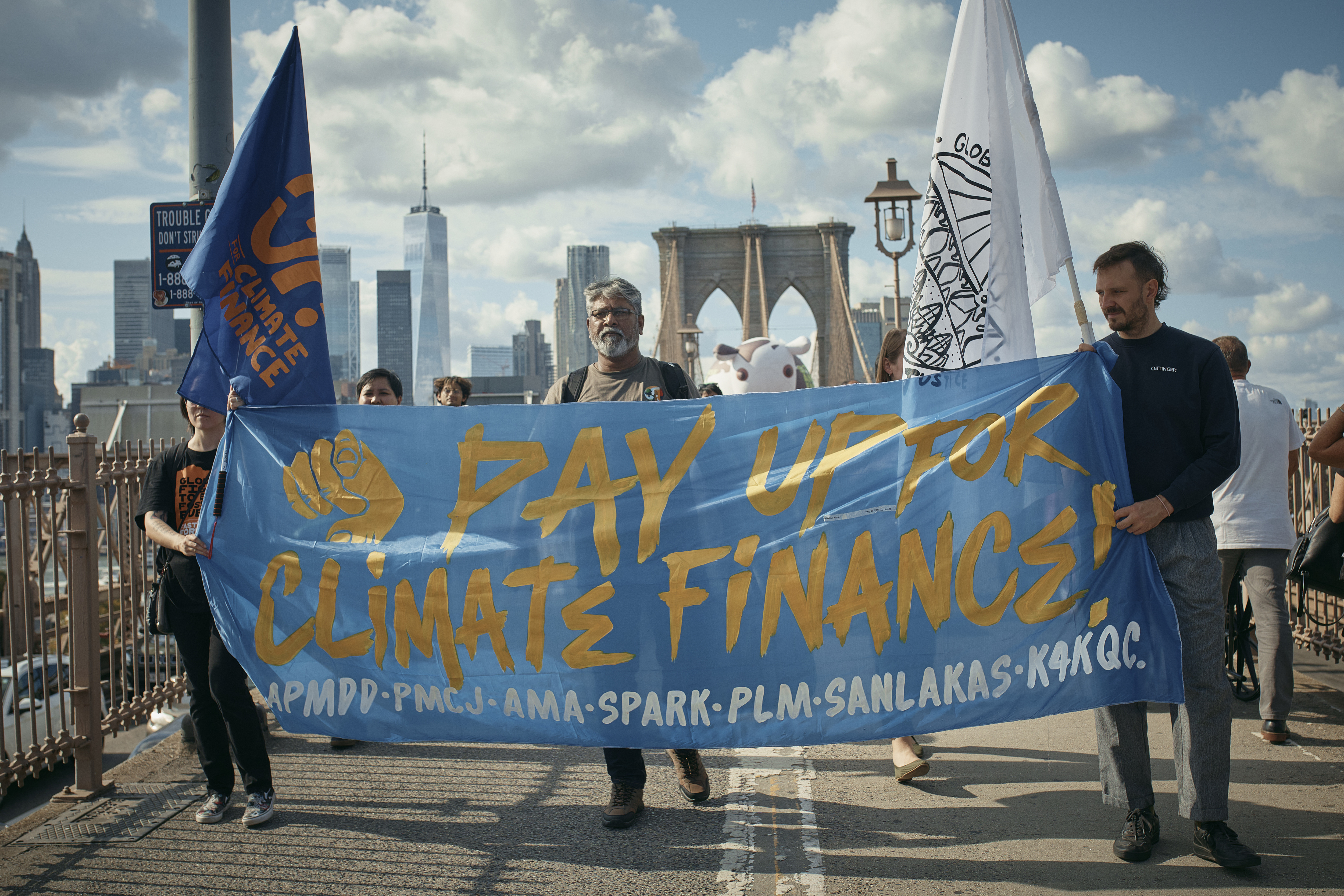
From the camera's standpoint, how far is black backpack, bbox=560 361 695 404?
3.58 metres

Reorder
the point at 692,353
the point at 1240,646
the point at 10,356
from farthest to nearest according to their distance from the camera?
the point at 10,356 → the point at 692,353 → the point at 1240,646

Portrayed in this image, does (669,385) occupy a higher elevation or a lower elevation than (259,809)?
higher

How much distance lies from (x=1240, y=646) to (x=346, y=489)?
435 centimetres

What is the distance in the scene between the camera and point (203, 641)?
11.4ft

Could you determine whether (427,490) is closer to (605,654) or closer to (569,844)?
(605,654)

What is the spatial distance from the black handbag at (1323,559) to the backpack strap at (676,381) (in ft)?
9.45

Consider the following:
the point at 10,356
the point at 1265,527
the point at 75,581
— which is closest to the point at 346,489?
the point at 75,581

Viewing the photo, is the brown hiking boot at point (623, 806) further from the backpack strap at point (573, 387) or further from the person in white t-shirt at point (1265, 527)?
the person in white t-shirt at point (1265, 527)

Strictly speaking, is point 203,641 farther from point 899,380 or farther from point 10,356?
point 10,356

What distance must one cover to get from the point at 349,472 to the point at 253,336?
1.94 ft

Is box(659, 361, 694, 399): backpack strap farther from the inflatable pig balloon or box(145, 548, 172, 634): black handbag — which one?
the inflatable pig balloon

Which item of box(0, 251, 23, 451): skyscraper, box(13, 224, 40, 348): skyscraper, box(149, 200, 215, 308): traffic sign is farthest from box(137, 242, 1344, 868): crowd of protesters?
box(13, 224, 40, 348): skyscraper

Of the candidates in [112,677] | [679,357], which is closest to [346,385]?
[679,357]

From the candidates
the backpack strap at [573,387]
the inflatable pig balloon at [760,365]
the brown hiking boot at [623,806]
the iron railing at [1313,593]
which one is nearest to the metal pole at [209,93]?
the backpack strap at [573,387]
